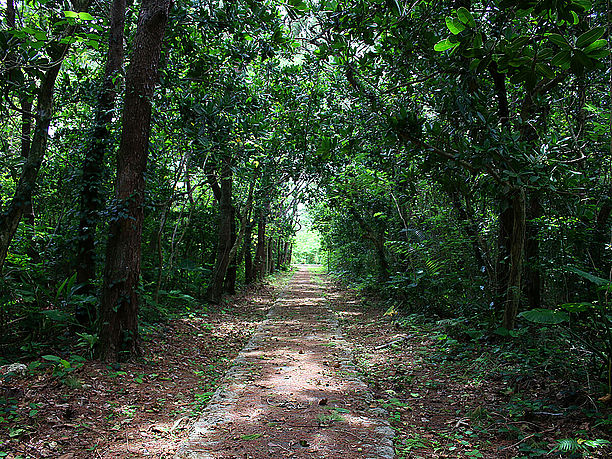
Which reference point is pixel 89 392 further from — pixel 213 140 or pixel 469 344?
pixel 469 344

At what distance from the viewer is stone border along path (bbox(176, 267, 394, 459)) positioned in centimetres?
303

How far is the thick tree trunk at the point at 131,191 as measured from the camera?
4.89 metres

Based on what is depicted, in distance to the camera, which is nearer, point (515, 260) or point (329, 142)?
point (329, 142)

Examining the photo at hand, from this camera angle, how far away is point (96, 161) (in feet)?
18.8

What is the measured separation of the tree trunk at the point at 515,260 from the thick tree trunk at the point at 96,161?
5560 millimetres

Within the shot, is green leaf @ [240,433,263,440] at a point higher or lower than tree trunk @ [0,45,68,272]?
lower

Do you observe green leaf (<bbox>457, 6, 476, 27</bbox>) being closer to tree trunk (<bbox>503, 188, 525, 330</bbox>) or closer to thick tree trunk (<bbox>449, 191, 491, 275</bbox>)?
tree trunk (<bbox>503, 188, 525, 330</bbox>)

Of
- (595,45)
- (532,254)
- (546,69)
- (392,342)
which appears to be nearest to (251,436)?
(546,69)

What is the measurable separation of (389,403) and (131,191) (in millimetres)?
3977

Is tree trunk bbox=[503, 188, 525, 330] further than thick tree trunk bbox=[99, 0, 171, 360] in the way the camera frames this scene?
No

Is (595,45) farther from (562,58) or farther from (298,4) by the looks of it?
(298,4)

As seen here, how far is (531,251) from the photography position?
17.7 ft

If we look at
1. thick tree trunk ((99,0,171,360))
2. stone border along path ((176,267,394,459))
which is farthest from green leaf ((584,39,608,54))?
thick tree trunk ((99,0,171,360))

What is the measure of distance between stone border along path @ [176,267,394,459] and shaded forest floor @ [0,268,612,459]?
0.19 metres
